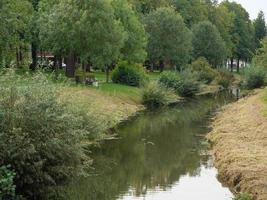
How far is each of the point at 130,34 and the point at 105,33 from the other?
15.7 meters

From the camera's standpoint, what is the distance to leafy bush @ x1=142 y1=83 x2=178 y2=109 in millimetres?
58684

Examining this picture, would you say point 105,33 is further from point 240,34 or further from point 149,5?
point 240,34

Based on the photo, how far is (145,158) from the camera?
31.5 m

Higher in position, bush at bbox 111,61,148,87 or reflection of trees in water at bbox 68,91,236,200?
bush at bbox 111,61,148,87

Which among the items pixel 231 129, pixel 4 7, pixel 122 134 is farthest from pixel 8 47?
pixel 231 129

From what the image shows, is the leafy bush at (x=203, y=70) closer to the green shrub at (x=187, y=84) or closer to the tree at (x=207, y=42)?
the green shrub at (x=187, y=84)

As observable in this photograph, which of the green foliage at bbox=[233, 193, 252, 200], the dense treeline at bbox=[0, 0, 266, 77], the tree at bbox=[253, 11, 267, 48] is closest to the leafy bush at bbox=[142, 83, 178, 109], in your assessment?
the dense treeline at bbox=[0, 0, 266, 77]

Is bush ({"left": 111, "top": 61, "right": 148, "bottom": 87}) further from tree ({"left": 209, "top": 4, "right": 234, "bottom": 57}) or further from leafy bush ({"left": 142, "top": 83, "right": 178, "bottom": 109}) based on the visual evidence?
tree ({"left": 209, "top": 4, "right": 234, "bottom": 57})

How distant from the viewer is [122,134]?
3966 centimetres

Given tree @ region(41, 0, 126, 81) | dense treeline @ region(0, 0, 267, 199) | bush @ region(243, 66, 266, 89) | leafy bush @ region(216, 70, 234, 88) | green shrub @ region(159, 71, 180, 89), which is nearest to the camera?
dense treeline @ region(0, 0, 267, 199)

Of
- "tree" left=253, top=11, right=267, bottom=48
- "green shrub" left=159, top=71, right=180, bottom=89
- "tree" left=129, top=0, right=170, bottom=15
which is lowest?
"green shrub" left=159, top=71, right=180, bottom=89

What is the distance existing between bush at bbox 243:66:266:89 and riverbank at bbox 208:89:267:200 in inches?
1401

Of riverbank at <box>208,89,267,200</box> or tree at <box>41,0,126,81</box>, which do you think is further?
tree at <box>41,0,126,81</box>

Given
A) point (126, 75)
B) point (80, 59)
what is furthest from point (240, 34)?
point (80, 59)
